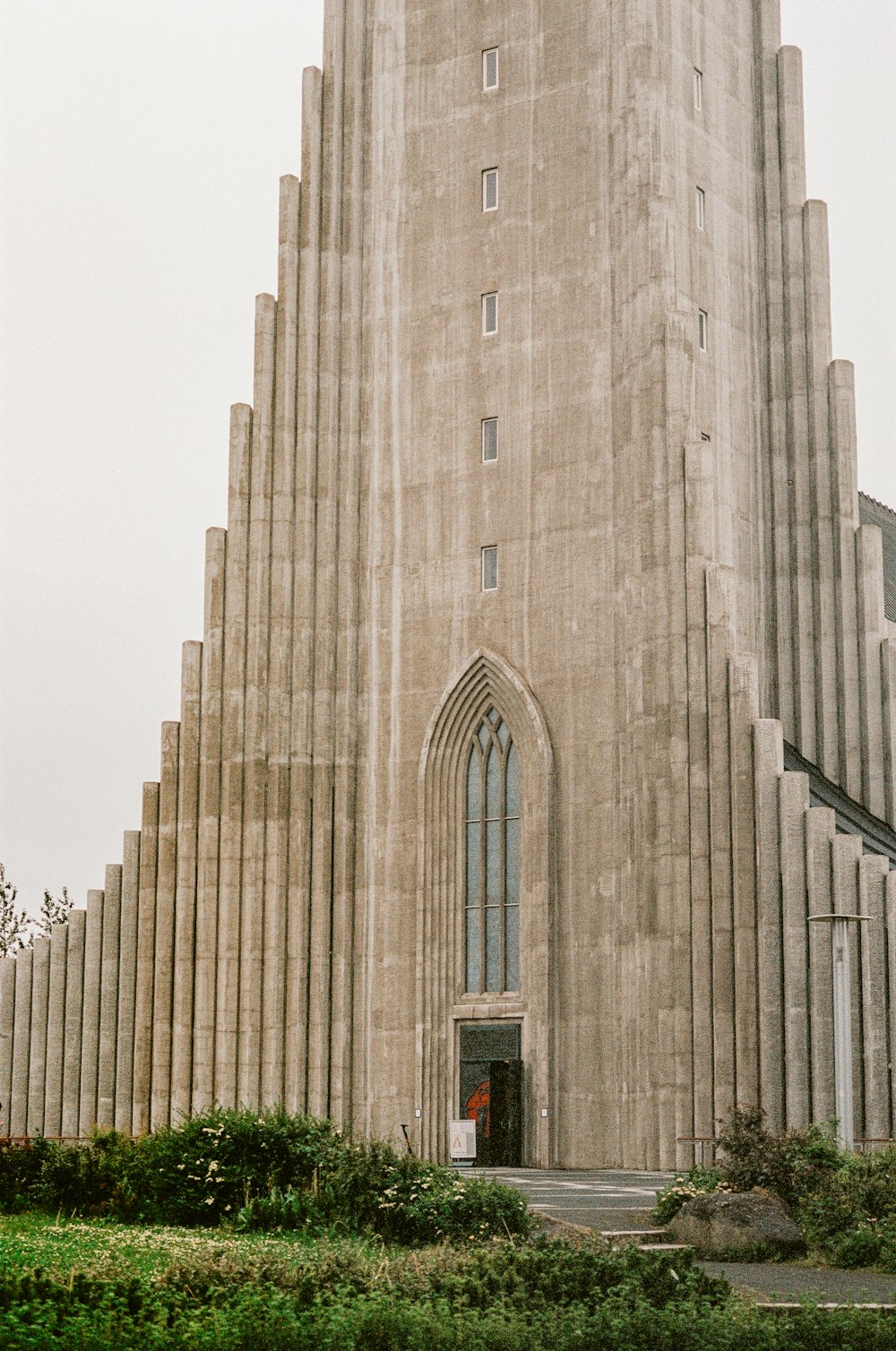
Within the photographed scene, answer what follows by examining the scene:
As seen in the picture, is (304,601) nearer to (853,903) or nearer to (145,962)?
(145,962)

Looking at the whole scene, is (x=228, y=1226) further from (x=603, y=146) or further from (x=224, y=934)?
(x=603, y=146)

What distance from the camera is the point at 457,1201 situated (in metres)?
18.8

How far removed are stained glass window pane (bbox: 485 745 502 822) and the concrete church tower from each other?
73mm

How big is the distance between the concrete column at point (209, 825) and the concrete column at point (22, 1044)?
506 cm

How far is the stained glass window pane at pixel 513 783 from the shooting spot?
40719mm

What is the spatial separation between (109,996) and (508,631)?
12487 mm

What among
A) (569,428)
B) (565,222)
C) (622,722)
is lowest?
(622,722)

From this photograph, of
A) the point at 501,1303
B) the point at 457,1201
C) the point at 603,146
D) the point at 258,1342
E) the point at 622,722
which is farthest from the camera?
the point at 603,146

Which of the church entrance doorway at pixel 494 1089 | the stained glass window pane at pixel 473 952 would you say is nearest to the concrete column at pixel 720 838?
the church entrance doorway at pixel 494 1089

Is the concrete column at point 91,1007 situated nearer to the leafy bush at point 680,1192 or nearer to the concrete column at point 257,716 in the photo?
the concrete column at point 257,716

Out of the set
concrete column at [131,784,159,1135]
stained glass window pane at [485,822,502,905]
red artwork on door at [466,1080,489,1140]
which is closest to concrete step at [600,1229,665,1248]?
red artwork on door at [466,1080,489,1140]

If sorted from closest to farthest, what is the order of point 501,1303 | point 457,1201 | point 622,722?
1. point 501,1303
2. point 457,1201
3. point 622,722

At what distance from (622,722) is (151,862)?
11.6 metres

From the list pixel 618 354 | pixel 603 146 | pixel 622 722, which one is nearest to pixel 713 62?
pixel 603 146
